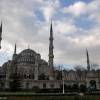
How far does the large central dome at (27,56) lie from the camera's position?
347 ft

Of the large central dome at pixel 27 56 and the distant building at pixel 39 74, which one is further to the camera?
the large central dome at pixel 27 56

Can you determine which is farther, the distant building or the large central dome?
the large central dome

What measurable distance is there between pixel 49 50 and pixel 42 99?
186 feet

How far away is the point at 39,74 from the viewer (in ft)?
309

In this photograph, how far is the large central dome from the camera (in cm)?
10587

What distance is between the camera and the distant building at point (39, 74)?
78.9m

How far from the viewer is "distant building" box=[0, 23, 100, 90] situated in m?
78.9

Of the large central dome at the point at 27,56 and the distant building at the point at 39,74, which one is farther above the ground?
the large central dome at the point at 27,56

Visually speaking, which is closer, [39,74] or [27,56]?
[39,74]

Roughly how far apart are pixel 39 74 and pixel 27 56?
1689 centimetres

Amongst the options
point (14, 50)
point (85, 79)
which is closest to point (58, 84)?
point (85, 79)

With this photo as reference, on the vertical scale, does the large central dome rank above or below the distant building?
above

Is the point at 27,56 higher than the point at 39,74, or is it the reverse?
the point at 27,56

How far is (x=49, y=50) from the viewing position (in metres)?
82.6
